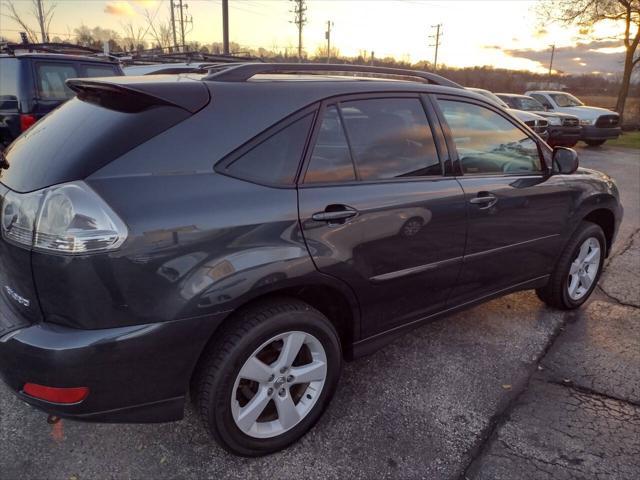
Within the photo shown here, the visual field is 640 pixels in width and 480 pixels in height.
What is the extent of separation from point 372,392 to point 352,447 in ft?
1.59

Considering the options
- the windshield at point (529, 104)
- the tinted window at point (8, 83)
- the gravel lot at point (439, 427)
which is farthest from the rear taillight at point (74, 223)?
the windshield at point (529, 104)

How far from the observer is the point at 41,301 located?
1.83m

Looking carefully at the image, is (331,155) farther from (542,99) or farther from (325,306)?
(542,99)

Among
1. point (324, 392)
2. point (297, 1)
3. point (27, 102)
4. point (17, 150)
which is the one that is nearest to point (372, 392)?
point (324, 392)

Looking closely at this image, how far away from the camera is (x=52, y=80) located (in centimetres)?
691

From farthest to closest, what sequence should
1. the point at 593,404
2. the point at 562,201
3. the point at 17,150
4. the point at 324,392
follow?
1. the point at 562,201
2. the point at 593,404
3. the point at 324,392
4. the point at 17,150

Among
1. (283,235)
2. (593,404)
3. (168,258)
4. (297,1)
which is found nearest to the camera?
(168,258)

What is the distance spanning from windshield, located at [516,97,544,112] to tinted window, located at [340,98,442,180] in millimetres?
14172

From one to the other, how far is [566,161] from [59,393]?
11.0ft

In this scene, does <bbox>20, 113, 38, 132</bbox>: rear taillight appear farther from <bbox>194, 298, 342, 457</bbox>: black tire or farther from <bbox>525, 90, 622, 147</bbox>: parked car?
<bbox>525, 90, 622, 147</bbox>: parked car

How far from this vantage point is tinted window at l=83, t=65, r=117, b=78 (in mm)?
7709

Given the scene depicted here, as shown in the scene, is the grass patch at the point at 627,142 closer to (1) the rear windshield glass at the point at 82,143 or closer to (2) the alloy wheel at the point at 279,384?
(2) the alloy wheel at the point at 279,384

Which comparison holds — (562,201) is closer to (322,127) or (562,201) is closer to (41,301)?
(322,127)

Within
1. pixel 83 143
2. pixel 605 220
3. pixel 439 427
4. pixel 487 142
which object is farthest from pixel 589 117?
pixel 83 143
